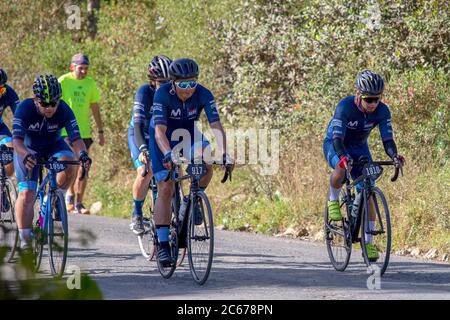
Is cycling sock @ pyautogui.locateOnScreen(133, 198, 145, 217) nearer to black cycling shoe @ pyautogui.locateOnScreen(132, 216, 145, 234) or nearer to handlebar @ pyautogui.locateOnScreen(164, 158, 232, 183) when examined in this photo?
black cycling shoe @ pyautogui.locateOnScreen(132, 216, 145, 234)

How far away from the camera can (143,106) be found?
10.2 metres

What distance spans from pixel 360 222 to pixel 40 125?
10.0 ft

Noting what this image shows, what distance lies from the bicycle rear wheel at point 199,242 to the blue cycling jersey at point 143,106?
1.86 m

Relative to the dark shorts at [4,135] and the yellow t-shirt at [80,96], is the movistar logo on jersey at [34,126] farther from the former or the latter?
the yellow t-shirt at [80,96]

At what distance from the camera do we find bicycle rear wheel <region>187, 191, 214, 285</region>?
8305 mm

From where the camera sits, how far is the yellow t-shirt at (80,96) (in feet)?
48.8

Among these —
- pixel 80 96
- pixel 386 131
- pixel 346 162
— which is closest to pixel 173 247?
pixel 346 162

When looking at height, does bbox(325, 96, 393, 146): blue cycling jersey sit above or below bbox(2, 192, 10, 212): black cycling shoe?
above

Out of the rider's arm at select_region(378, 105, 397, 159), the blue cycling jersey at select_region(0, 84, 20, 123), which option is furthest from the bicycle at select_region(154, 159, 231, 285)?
the blue cycling jersey at select_region(0, 84, 20, 123)

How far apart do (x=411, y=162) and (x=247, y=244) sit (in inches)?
97.1

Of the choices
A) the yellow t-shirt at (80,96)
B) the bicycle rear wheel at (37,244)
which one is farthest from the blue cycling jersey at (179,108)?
the yellow t-shirt at (80,96)

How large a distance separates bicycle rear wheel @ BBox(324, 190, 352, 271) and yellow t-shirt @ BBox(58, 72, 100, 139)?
6117mm

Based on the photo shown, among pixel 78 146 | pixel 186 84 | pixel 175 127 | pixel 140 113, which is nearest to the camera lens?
pixel 186 84

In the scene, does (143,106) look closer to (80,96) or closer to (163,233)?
(163,233)
